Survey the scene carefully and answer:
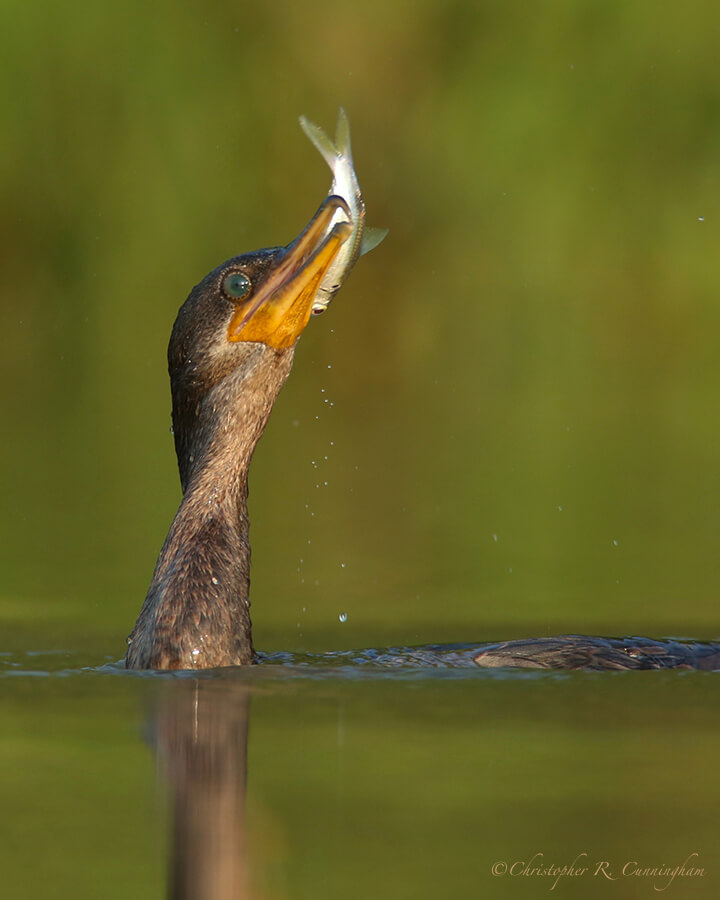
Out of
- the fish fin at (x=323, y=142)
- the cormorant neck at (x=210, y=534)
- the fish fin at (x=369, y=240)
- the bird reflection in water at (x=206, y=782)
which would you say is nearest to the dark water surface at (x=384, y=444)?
the bird reflection in water at (x=206, y=782)

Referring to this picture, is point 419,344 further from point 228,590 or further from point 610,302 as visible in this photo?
point 228,590

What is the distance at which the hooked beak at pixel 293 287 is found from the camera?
5.97 meters

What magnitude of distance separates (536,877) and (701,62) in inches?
575

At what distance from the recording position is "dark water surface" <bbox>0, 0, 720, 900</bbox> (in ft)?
12.2

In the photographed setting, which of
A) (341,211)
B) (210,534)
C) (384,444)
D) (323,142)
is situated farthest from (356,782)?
(384,444)

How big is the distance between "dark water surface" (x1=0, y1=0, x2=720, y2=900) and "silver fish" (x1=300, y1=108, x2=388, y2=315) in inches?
50.1

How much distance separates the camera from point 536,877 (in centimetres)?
328

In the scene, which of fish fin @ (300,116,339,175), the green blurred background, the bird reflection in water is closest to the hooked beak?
fish fin @ (300,116,339,175)

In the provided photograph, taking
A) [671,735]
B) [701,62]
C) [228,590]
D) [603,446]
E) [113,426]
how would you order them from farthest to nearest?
[701,62] < [113,426] < [603,446] < [228,590] < [671,735]

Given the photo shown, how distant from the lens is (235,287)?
6086 millimetres

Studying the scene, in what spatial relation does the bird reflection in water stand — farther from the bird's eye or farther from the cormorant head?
the bird's eye

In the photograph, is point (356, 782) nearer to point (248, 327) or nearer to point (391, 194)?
point (248, 327)

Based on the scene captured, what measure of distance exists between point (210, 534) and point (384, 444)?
23.9 feet

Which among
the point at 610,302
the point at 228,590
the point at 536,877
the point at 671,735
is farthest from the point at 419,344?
the point at 536,877
